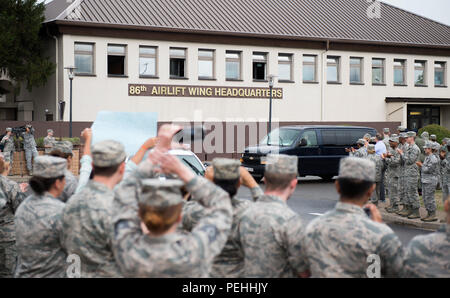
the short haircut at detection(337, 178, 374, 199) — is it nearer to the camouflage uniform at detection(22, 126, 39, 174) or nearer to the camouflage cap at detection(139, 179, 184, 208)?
the camouflage cap at detection(139, 179, 184, 208)

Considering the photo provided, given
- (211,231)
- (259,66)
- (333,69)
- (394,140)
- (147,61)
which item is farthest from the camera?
(333,69)

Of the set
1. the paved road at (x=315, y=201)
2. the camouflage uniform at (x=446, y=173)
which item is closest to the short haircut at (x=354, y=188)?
the paved road at (x=315, y=201)

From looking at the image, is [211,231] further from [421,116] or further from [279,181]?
[421,116]

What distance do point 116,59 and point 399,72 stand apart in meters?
18.8

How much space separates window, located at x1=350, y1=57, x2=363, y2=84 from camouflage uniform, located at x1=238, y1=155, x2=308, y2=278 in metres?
35.7

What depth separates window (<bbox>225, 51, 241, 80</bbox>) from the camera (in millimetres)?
35250

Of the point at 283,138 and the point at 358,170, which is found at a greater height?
the point at 283,138

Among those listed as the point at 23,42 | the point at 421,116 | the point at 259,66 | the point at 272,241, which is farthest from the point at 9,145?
the point at 421,116

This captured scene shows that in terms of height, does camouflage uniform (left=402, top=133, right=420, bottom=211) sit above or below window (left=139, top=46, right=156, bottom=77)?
below

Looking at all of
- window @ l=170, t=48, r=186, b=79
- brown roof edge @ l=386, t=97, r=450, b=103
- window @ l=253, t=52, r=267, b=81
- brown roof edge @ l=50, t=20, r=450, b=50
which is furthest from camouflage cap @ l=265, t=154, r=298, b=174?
brown roof edge @ l=386, t=97, r=450, b=103

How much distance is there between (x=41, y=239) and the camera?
4.40 meters

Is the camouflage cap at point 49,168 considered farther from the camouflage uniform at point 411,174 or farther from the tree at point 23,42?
the tree at point 23,42

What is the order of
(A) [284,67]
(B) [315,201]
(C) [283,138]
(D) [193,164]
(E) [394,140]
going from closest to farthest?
(D) [193,164] < (E) [394,140] < (B) [315,201] < (C) [283,138] < (A) [284,67]
